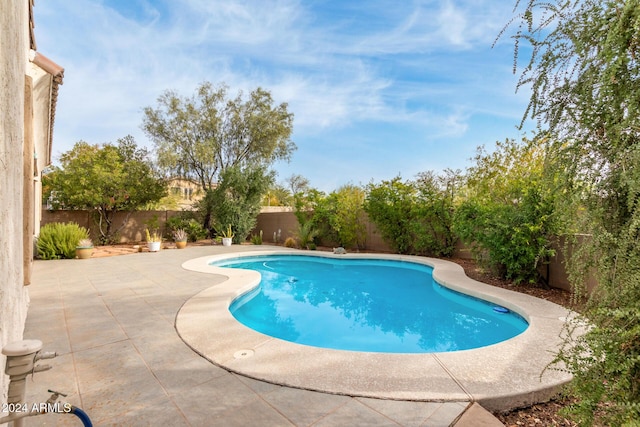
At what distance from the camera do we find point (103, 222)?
556 inches

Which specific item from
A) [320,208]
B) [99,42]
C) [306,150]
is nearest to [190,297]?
[99,42]

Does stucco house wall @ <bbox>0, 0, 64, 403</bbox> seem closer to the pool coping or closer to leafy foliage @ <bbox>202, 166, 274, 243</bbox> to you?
the pool coping

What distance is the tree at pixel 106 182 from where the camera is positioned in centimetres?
1242

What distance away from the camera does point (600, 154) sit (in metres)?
1.89

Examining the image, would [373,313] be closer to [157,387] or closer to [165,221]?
[157,387]

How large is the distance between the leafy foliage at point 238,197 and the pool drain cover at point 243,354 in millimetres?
12203

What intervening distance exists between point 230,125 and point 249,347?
55.2 ft

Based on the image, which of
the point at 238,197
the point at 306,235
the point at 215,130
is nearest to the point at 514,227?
the point at 306,235

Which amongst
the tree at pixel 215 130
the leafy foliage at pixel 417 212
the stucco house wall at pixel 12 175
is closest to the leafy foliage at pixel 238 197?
the tree at pixel 215 130

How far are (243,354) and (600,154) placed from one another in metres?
3.46

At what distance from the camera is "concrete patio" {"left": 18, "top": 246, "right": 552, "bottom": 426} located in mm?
2164

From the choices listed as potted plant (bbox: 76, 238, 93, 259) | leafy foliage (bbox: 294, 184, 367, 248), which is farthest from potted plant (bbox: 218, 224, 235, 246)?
potted plant (bbox: 76, 238, 93, 259)

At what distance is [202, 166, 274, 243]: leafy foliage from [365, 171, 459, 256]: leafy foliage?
599 cm

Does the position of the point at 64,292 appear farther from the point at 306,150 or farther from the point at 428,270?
the point at 306,150
